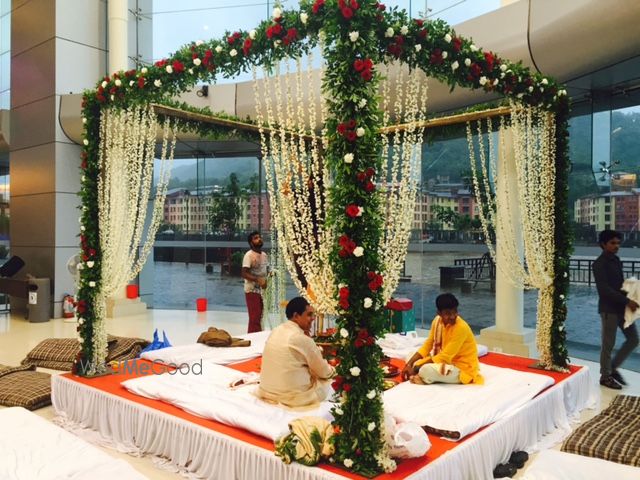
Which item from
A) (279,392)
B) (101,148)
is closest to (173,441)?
(279,392)

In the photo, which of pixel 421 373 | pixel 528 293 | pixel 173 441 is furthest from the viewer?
pixel 528 293

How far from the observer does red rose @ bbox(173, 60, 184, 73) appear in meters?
4.57

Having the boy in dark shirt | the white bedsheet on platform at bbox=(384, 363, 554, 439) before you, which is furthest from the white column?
the boy in dark shirt

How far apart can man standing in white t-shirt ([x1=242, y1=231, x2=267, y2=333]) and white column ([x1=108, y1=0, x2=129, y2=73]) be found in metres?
5.11

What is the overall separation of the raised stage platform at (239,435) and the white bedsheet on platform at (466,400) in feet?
0.23

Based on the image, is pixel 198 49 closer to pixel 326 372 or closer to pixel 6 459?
pixel 326 372

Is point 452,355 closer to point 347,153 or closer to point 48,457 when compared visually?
point 347,153

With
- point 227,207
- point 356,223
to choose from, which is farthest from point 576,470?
point 227,207

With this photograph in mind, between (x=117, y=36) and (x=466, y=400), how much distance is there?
30.8 ft

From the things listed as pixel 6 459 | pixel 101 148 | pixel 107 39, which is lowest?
pixel 6 459

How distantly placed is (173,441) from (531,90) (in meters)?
4.14

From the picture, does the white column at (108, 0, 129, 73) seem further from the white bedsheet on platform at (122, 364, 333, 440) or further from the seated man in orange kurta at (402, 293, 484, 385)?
the seated man in orange kurta at (402, 293, 484, 385)

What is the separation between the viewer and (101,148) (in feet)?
17.3

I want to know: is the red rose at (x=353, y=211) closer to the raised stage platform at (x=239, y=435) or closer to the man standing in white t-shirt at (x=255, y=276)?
the raised stage platform at (x=239, y=435)
